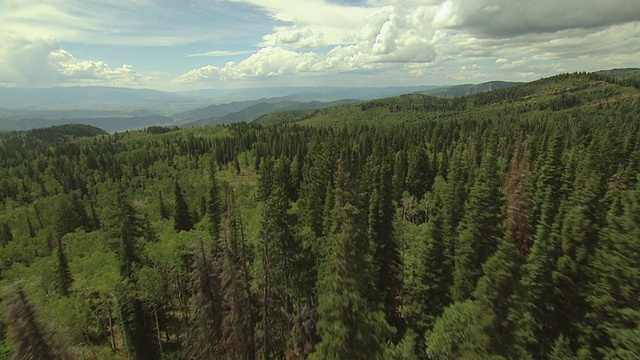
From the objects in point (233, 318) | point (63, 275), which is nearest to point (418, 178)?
point (233, 318)

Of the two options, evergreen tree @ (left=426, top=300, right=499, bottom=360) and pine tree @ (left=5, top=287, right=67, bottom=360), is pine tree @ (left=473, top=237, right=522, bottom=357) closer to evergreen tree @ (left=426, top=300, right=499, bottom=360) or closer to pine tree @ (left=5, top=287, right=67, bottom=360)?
evergreen tree @ (left=426, top=300, right=499, bottom=360)

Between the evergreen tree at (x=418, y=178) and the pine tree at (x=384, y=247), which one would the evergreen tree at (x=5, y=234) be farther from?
the evergreen tree at (x=418, y=178)

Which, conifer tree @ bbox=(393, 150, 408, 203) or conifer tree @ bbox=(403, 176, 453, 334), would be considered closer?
conifer tree @ bbox=(403, 176, 453, 334)

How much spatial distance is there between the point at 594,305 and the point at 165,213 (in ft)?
299

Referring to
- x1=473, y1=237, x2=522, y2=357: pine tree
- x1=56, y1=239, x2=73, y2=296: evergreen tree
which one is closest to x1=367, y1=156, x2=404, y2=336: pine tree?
x1=473, y1=237, x2=522, y2=357: pine tree

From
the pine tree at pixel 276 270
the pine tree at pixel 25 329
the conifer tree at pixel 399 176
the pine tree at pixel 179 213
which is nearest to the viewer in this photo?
the pine tree at pixel 25 329

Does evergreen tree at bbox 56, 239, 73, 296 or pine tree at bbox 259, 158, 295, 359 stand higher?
pine tree at bbox 259, 158, 295, 359

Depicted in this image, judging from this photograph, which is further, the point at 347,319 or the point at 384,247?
the point at 384,247

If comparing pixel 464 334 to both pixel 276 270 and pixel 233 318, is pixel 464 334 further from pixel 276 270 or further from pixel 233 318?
pixel 276 270

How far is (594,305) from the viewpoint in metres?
22.6

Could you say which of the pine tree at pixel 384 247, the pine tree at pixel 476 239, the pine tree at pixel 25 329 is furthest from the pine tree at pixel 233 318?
the pine tree at pixel 476 239

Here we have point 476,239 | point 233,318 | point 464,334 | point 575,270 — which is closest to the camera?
point 464,334

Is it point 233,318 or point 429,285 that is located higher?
point 233,318

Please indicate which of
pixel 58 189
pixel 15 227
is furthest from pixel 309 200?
pixel 58 189
